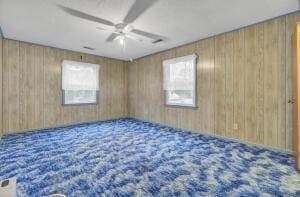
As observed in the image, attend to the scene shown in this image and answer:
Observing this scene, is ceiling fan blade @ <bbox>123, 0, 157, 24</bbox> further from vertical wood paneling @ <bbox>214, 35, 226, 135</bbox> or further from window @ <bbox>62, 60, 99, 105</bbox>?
window @ <bbox>62, 60, 99, 105</bbox>

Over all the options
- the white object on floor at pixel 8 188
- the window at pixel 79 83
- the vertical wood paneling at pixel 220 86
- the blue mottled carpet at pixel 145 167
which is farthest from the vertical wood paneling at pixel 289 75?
the window at pixel 79 83

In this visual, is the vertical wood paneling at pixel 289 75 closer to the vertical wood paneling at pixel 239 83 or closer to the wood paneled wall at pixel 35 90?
the vertical wood paneling at pixel 239 83

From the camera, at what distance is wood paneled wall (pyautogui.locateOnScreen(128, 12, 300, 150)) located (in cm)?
290

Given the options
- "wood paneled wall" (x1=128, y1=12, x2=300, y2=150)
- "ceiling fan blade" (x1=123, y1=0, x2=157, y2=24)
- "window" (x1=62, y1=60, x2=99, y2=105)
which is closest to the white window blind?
"window" (x1=62, y1=60, x2=99, y2=105)

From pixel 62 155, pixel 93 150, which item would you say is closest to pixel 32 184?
pixel 62 155

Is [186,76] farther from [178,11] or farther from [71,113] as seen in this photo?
[71,113]

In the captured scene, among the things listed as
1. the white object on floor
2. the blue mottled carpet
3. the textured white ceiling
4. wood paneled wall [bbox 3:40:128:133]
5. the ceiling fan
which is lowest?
the blue mottled carpet

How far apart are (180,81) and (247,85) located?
178cm

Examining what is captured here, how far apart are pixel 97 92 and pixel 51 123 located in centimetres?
171

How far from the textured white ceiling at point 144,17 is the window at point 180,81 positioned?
636 mm

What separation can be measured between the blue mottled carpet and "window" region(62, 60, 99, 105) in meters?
1.86

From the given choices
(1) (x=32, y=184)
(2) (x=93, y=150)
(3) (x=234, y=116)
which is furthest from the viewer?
(3) (x=234, y=116)

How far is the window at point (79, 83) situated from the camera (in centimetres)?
511

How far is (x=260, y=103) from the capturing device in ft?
10.4
